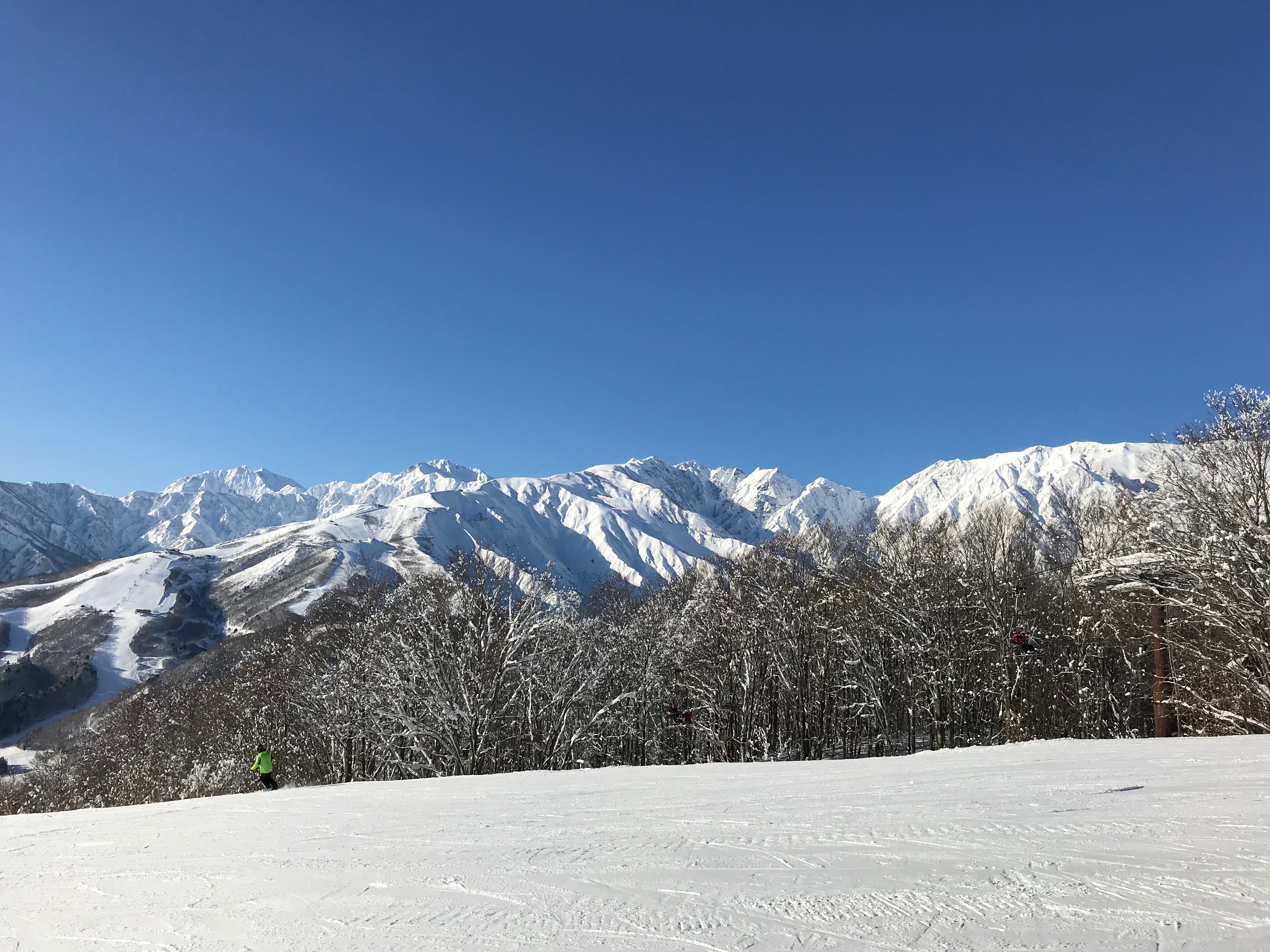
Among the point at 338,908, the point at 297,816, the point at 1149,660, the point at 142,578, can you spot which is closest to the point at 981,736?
the point at 1149,660

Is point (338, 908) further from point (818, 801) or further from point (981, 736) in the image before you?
point (981, 736)

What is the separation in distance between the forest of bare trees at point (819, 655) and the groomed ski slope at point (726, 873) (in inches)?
386

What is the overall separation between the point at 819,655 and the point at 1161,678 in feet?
65.4

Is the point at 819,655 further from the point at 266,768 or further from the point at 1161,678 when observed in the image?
the point at 266,768

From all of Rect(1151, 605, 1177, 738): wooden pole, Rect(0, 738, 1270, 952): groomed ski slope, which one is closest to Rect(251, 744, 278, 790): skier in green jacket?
Rect(0, 738, 1270, 952): groomed ski slope

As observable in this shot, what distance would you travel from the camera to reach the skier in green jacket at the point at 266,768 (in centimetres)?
1734

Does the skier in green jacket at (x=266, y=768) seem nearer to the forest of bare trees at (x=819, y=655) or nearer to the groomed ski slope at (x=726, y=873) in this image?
the forest of bare trees at (x=819, y=655)

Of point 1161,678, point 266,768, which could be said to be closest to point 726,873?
point 1161,678

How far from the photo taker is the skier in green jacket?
17.3 metres

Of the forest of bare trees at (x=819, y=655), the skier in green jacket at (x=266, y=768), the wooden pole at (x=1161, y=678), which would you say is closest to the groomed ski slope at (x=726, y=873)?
the wooden pole at (x=1161, y=678)

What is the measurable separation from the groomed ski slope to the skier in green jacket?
9572mm

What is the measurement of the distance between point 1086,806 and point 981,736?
1021 inches

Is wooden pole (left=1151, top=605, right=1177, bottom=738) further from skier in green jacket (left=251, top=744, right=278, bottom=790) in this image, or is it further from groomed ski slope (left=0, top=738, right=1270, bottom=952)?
skier in green jacket (left=251, top=744, right=278, bottom=790)

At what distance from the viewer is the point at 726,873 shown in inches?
169
